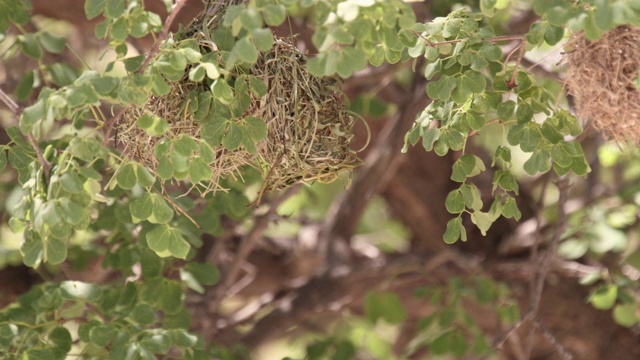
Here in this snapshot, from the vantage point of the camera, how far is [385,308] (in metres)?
2.95

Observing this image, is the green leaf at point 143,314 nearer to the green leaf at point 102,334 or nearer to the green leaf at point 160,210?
the green leaf at point 102,334

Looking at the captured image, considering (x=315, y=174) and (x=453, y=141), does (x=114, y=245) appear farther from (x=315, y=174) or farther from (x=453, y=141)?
(x=453, y=141)

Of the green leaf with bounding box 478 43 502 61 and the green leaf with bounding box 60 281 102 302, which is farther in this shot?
the green leaf with bounding box 60 281 102 302

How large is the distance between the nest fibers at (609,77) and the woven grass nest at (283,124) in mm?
396

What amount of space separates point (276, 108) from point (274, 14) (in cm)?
33

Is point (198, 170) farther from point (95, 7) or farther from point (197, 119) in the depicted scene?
point (95, 7)

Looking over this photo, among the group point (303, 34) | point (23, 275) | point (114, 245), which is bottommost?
point (23, 275)

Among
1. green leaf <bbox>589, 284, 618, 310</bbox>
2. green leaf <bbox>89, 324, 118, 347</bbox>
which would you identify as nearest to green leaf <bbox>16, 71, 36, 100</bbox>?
green leaf <bbox>89, 324, 118, 347</bbox>

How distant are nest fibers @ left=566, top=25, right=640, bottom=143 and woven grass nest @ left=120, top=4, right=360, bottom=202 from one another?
40cm

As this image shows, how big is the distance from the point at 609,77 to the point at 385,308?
1.48m

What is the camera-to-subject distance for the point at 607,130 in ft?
5.63

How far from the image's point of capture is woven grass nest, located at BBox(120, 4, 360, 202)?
1644 mm

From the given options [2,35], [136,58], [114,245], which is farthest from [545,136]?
[114,245]

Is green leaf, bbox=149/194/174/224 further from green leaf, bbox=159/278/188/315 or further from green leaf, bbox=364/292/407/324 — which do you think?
green leaf, bbox=364/292/407/324
